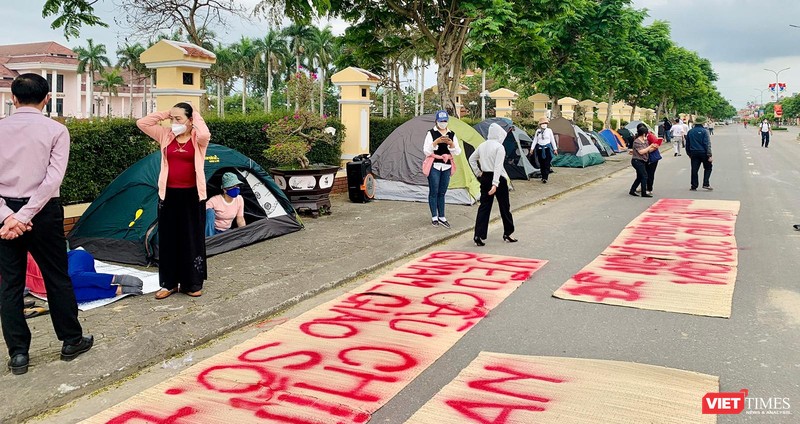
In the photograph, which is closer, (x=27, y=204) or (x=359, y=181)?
(x=27, y=204)

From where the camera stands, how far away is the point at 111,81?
66.1 metres

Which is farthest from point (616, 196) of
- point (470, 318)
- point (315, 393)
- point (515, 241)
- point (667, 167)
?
point (315, 393)

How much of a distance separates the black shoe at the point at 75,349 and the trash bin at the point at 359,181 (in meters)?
8.08

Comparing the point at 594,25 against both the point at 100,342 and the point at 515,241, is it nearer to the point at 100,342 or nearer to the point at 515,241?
the point at 515,241

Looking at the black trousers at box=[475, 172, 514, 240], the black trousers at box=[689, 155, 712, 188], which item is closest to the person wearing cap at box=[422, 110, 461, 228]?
the black trousers at box=[475, 172, 514, 240]

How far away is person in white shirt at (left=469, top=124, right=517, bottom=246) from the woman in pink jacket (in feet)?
13.1

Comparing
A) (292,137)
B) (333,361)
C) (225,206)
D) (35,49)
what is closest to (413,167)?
(292,137)

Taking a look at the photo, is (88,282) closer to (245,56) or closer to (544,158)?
(544,158)

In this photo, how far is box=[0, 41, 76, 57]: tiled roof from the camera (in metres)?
61.3

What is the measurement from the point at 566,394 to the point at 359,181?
8.77 metres

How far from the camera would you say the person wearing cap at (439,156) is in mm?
9672

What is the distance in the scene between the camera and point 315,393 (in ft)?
13.2

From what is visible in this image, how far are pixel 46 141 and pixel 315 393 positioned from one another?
2.27 metres

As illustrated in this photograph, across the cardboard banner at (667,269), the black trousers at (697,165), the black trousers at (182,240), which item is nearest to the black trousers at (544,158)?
the black trousers at (697,165)
